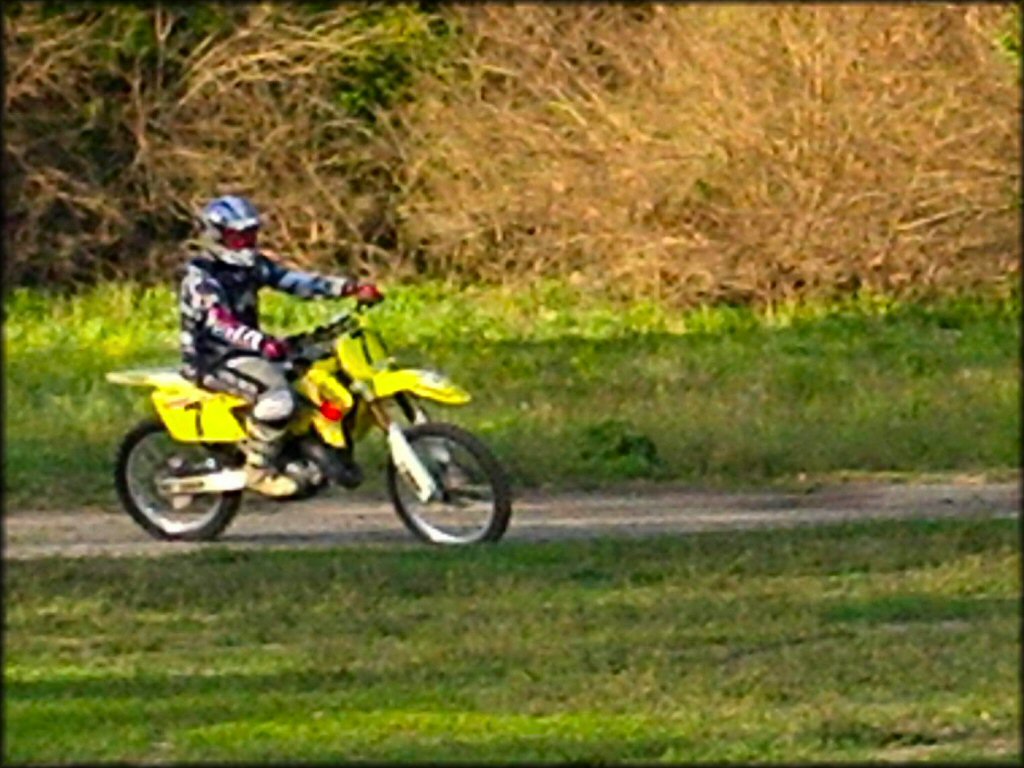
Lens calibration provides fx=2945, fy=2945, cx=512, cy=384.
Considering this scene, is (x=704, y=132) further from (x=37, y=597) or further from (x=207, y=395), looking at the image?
(x=37, y=597)

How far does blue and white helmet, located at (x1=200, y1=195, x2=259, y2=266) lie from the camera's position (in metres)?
12.3

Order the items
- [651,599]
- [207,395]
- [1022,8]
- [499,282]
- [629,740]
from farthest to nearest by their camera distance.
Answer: [499,282] < [1022,8] < [207,395] < [651,599] < [629,740]

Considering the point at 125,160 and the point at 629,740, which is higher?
the point at 125,160

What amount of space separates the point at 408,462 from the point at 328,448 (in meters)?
0.50

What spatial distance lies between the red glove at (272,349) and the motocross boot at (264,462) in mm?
294

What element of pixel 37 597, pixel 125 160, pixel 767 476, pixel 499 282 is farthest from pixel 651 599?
pixel 125 160

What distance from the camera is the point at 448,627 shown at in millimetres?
9820

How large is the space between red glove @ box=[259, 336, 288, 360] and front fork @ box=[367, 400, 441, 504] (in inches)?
17.1

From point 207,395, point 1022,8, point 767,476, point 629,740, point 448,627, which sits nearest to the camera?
point 629,740

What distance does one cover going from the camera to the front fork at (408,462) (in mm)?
12055

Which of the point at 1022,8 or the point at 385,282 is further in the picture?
the point at 385,282

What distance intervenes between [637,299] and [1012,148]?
10.8 feet

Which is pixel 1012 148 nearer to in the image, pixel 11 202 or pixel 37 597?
pixel 11 202

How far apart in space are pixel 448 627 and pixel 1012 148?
46.7 feet
